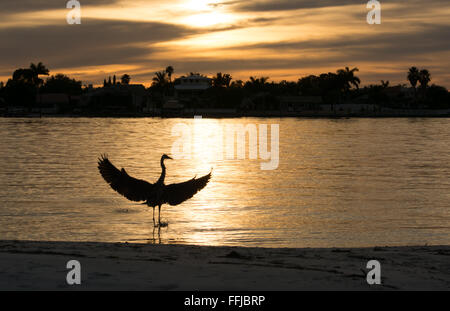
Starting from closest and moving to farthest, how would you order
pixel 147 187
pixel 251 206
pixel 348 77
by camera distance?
pixel 147 187, pixel 251 206, pixel 348 77

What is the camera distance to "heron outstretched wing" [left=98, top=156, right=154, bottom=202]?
15500mm

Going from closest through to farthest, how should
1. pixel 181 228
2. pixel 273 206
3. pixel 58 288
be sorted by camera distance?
pixel 58 288 → pixel 181 228 → pixel 273 206

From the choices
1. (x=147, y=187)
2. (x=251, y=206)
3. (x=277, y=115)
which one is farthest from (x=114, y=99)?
(x=147, y=187)

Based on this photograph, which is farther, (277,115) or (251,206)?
(277,115)

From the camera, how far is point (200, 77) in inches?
7475

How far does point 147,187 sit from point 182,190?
2.85 ft

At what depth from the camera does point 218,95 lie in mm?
175750

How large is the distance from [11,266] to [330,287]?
4400 mm

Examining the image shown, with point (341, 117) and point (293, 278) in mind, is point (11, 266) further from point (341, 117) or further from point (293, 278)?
point (341, 117)

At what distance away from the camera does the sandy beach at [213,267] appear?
8.14 metres

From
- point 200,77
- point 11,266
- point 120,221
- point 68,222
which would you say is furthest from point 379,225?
point 200,77

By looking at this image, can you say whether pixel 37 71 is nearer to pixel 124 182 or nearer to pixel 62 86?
pixel 62 86

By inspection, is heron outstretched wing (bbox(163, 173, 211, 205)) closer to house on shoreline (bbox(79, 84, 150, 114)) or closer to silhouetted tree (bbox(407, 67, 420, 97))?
house on shoreline (bbox(79, 84, 150, 114))

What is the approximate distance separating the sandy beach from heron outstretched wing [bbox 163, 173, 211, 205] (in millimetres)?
3631
